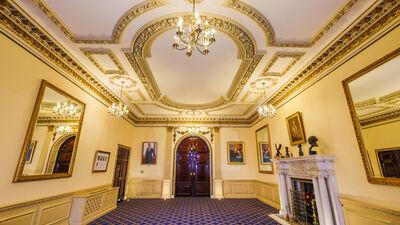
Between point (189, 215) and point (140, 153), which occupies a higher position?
point (140, 153)

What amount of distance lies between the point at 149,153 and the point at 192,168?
224 cm

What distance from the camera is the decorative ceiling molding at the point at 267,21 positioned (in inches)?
122

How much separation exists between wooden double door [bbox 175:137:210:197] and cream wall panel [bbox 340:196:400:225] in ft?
21.5

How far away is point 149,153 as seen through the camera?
9430 mm

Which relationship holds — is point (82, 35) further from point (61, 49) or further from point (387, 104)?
point (387, 104)

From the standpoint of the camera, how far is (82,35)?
379 centimetres

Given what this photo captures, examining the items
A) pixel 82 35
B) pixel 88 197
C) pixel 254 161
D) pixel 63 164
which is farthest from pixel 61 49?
pixel 254 161

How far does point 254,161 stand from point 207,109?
11.3 feet

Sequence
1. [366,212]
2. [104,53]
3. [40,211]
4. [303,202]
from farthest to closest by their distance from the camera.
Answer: [303,202], [104,53], [40,211], [366,212]

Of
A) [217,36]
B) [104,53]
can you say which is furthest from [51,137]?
[217,36]

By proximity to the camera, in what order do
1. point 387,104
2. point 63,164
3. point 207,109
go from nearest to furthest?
point 387,104 → point 63,164 → point 207,109

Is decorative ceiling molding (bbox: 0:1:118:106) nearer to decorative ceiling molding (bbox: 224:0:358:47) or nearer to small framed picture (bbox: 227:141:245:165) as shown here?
decorative ceiling molding (bbox: 224:0:358:47)

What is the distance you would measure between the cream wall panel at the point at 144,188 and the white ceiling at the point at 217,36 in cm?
484

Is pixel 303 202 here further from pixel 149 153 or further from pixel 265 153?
pixel 149 153
